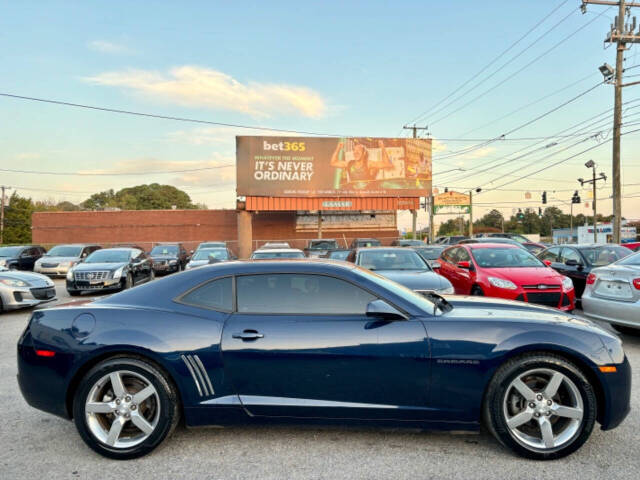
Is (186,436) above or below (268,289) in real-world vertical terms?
below

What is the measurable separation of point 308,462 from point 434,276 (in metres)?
5.25

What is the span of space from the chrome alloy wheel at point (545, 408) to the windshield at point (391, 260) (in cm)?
520

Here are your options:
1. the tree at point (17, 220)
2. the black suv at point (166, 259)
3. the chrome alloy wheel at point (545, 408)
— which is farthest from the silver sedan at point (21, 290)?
the tree at point (17, 220)

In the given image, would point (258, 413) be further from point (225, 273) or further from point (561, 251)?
point (561, 251)

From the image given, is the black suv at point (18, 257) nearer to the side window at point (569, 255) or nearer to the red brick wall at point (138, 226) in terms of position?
the red brick wall at point (138, 226)

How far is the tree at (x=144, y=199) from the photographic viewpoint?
285 ft

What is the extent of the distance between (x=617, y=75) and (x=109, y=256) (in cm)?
2215

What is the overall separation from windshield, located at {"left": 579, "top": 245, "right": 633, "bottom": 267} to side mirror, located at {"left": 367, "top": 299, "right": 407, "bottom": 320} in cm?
831

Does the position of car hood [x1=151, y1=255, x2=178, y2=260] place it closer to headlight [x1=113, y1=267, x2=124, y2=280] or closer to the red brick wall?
headlight [x1=113, y1=267, x2=124, y2=280]

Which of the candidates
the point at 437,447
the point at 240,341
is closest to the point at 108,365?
the point at 240,341

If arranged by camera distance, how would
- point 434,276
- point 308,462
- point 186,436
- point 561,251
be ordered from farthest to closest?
point 561,251 → point 434,276 → point 186,436 → point 308,462

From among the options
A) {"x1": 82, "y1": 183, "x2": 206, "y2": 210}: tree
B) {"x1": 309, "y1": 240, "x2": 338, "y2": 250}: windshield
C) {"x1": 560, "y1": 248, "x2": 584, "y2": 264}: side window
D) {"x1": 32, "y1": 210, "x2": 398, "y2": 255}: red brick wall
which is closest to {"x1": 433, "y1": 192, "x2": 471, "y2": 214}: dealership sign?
{"x1": 32, "y1": 210, "x2": 398, "y2": 255}: red brick wall

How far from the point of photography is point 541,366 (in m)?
2.89

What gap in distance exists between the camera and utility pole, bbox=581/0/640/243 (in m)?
17.5
